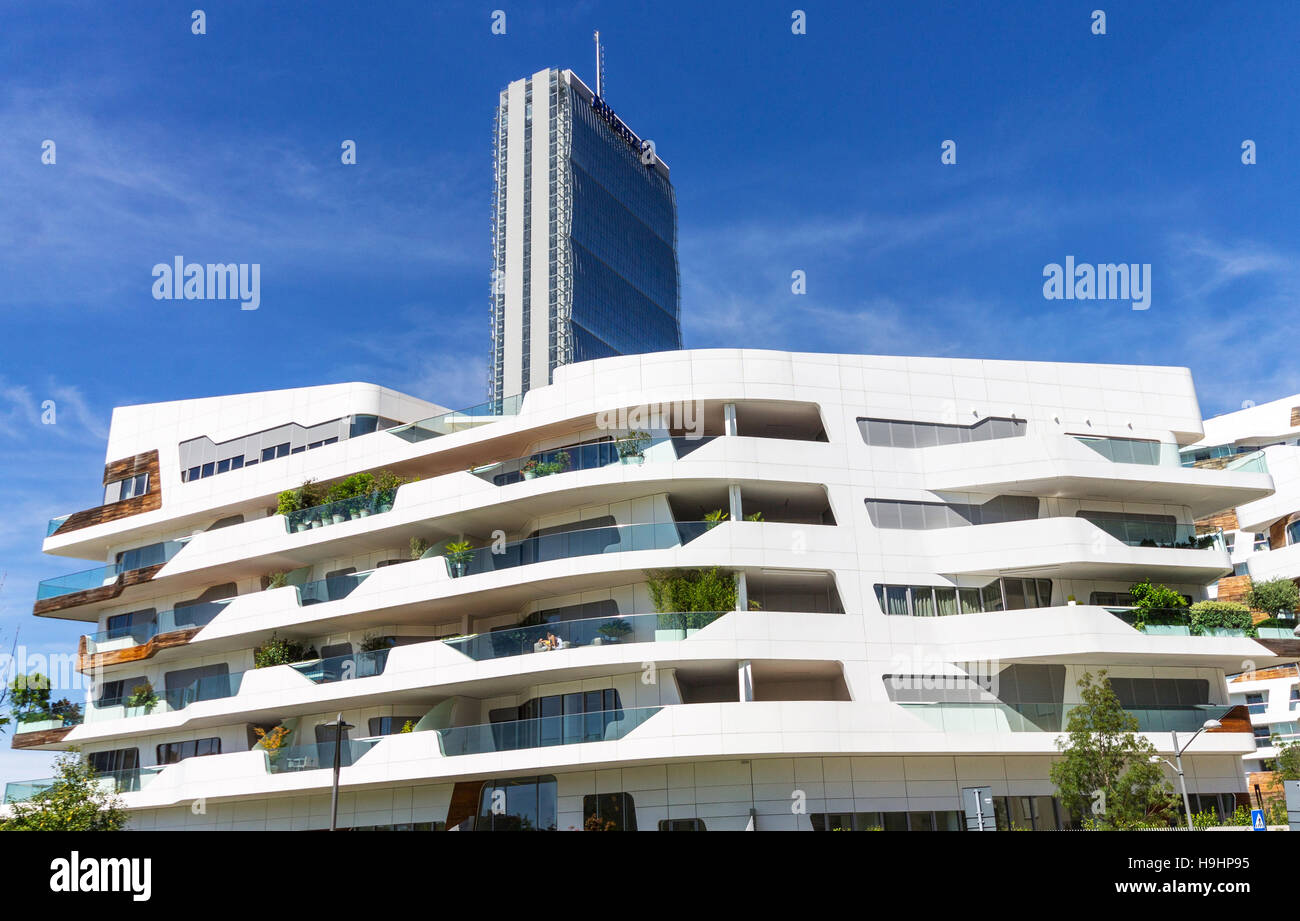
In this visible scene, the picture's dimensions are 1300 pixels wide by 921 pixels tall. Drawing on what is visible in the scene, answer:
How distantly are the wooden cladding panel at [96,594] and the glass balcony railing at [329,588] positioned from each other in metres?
9.09

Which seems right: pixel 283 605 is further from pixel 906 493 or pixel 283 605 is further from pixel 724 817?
pixel 906 493

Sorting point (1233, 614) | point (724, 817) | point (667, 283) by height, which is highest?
point (667, 283)

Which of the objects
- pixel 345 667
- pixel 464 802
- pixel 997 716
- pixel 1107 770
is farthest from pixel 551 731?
pixel 1107 770

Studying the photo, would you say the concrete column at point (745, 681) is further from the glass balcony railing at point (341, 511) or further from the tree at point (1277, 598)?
the tree at point (1277, 598)

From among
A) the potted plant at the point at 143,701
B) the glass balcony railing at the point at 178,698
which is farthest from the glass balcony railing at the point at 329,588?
the potted plant at the point at 143,701

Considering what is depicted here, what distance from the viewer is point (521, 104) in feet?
490

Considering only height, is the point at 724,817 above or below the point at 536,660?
below

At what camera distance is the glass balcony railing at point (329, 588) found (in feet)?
126

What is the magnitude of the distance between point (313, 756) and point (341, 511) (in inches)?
348

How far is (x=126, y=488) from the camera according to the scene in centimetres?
4894

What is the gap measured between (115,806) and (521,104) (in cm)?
12562

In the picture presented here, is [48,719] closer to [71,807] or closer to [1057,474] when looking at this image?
[71,807]
